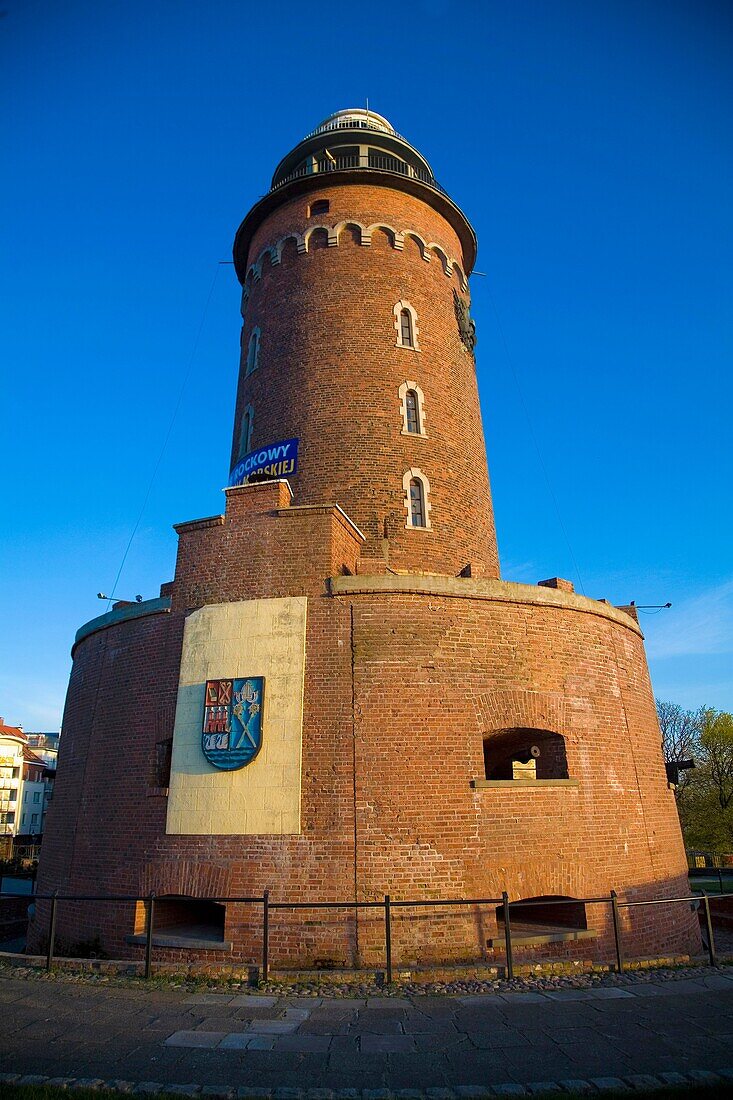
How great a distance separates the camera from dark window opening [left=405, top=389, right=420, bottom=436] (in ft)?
55.6

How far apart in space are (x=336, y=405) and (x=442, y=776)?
971 cm

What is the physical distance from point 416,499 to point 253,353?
6.84 meters

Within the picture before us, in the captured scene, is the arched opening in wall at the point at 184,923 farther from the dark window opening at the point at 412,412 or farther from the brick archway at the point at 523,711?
the dark window opening at the point at 412,412

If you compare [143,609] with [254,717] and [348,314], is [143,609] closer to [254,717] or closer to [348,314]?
[254,717]

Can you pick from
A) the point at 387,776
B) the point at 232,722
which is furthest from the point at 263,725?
the point at 387,776

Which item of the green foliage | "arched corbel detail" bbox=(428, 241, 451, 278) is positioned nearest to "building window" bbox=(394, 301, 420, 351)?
"arched corbel detail" bbox=(428, 241, 451, 278)

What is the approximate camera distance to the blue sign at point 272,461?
16500mm

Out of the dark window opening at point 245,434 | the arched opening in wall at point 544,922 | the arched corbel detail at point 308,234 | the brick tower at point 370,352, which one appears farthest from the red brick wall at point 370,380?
the arched opening in wall at point 544,922

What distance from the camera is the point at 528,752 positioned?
43.0 feet

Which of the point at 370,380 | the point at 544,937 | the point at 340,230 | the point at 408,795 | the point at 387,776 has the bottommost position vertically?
the point at 544,937

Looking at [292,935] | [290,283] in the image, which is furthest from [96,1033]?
[290,283]

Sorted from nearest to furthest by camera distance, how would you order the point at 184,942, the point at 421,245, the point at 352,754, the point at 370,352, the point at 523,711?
the point at 184,942
the point at 352,754
the point at 523,711
the point at 370,352
the point at 421,245

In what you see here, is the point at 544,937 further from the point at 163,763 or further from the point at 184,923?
the point at 163,763

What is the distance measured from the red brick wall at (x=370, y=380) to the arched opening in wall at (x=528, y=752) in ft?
13.7
